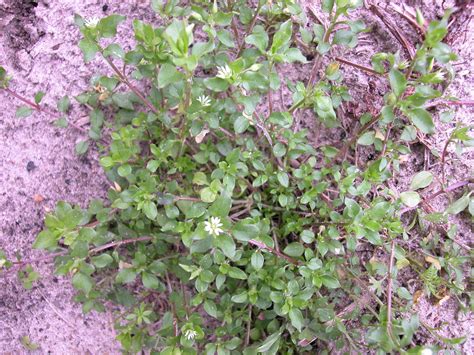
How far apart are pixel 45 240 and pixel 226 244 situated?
72 centimetres

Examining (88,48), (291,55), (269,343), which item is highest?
(88,48)

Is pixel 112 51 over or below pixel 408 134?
over

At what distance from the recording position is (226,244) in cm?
174

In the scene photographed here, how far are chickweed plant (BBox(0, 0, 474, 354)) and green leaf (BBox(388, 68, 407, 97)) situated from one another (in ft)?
0.32

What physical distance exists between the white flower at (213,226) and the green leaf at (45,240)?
2.05 ft

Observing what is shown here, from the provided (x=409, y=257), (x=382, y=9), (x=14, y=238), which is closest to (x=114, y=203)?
(x=14, y=238)

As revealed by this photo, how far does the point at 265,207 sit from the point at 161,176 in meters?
0.56

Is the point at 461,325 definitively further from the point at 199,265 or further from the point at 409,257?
the point at 199,265

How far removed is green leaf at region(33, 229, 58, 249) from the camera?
6.01 ft

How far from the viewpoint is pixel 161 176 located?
2434mm

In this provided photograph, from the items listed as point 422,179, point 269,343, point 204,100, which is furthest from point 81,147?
point 422,179

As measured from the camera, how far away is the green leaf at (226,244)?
5.69 ft

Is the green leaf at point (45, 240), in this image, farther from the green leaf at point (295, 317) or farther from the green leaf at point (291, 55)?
the green leaf at point (291, 55)

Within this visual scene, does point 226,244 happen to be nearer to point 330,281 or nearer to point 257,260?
point 257,260
